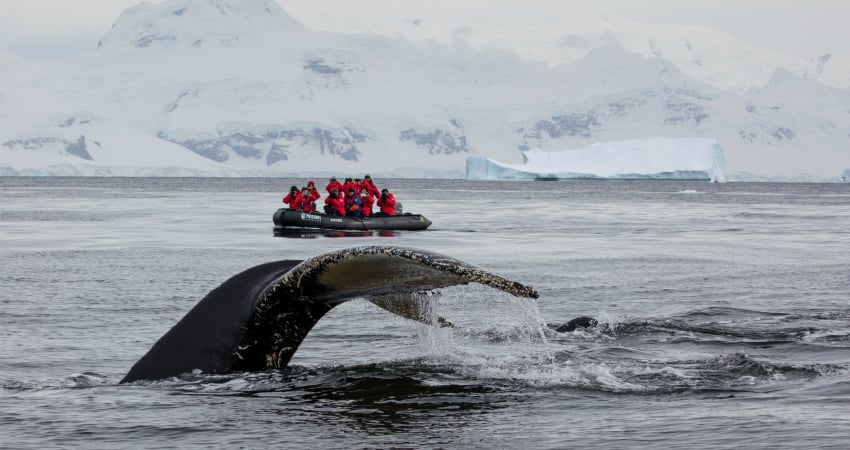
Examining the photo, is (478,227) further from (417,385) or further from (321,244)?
(417,385)

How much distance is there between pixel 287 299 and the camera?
6.17 meters

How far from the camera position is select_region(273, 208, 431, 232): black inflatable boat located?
35.2 m

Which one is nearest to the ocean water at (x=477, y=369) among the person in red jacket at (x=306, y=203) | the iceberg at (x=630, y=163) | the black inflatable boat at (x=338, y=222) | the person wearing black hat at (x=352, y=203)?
the black inflatable boat at (x=338, y=222)

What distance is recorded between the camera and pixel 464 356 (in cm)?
988

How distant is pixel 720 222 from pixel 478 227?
990 cm

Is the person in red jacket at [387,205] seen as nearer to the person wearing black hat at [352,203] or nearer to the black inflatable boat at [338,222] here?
the black inflatable boat at [338,222]

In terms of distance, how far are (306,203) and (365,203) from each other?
6.54 feet

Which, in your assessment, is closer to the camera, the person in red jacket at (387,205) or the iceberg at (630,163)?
the person in red jacket at (387,205)

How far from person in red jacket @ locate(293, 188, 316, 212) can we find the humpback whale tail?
3033cm

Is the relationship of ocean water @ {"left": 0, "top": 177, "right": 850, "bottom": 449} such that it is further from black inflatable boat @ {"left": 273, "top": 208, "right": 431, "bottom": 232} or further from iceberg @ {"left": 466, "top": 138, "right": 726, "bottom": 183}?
iceberg @ {"left": 466, "top": 138, "right": 726, "bottom": 183}

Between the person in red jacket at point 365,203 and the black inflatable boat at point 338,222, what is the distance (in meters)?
0.35

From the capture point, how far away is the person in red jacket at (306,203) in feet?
123

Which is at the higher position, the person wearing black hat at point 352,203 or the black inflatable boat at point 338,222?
the person wearing black hat at point 352,203

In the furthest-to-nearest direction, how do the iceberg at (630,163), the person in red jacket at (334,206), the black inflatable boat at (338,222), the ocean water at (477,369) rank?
1. the iceberg at (630,163)
2. the person in red jacket at (334,206)
3. the black inflatable boat at (338,222)
4. the ocean water at (477,369)
